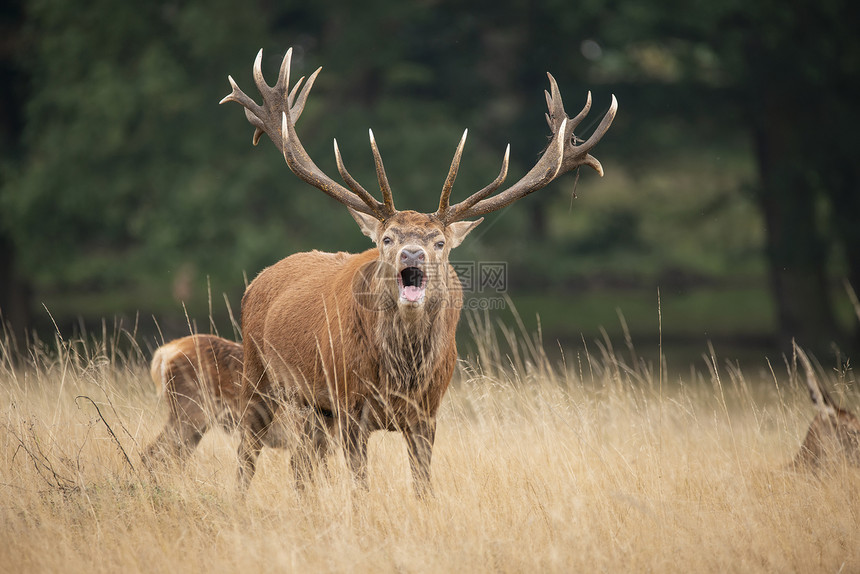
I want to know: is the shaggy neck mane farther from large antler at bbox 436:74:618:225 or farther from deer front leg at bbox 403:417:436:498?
large antler at bbox 436:74:618:225

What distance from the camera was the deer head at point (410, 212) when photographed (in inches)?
181

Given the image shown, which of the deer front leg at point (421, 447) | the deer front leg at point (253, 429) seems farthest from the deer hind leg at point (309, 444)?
the deer front leg at point (421, 447)

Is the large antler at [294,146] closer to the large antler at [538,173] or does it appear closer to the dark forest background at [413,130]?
the large antler at [538,173]

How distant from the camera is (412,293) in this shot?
447 cm

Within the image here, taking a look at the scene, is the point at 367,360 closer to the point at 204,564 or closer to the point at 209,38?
the point at 204,564

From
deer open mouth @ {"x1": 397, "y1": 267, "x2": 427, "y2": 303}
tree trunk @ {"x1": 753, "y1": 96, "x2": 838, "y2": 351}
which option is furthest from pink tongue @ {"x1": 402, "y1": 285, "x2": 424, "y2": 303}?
tree trunk @ {"x1": 753, "y1": 96, "x2": 838, "y2": 351}

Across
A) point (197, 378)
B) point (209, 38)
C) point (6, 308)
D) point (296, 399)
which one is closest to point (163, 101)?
point (209, 38)

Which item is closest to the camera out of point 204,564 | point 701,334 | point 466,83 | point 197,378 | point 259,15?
point 204,564

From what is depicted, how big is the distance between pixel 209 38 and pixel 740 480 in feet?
35.2

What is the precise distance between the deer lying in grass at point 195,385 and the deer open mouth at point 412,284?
60.3 inches

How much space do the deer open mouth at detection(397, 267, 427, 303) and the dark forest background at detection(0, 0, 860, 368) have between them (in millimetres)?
7023

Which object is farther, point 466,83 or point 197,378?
point 466,83

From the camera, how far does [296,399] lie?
502cm

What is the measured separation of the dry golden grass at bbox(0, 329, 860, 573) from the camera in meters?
3.55
